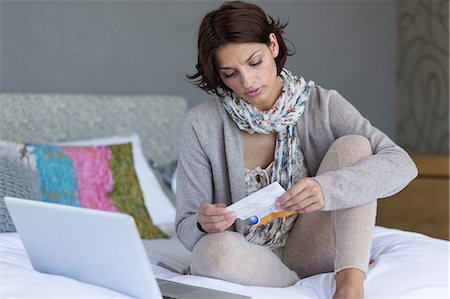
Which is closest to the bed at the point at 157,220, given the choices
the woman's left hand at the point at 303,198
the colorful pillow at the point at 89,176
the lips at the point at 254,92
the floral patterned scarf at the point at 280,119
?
the colorful pillow at the point at 89,176

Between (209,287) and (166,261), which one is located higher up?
(209,287)

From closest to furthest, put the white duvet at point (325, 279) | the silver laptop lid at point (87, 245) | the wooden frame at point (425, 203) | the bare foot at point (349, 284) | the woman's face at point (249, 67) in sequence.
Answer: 1. the silver laptop lid at point (87, 245)
2. the white duvet at point (325, 279)
3. the bare foot at point (349, 284)
4. the woman's face at point (249, 67)
5. the wooden frame at point (425, 203)

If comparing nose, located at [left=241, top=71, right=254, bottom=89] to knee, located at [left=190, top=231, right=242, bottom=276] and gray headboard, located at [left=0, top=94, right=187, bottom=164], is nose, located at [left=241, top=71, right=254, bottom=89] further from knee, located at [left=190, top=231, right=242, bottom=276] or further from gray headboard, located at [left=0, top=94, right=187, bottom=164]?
gray headboard, located at [left=0, top=94, right=187, bottom=164]

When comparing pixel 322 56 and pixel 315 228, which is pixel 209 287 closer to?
pixel 315 228

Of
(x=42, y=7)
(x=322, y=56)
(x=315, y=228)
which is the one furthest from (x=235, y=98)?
(x=322, y=56)

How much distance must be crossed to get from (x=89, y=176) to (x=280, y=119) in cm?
114

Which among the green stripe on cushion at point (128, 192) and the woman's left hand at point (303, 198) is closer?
Answer: the woman's left hand at point (303, 198)

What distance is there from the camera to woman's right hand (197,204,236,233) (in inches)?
76.6

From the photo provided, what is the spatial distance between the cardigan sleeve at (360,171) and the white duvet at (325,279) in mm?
200

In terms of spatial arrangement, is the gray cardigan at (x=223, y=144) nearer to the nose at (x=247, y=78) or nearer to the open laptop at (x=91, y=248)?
the nose at (x=247, y=78)

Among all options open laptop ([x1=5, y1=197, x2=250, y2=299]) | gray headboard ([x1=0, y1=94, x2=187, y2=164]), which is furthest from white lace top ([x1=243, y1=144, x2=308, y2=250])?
gray headboard ([x1=0, y1=94, x2=187, y2=164])

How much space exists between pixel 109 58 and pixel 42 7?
41cm

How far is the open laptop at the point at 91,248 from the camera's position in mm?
1479

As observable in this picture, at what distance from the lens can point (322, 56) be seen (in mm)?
4609
